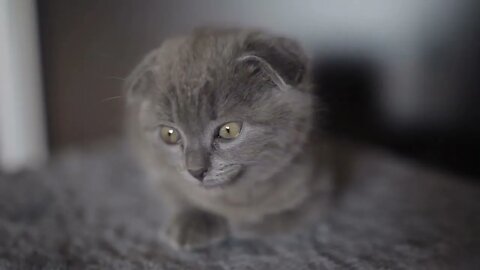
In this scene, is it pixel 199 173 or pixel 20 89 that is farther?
pixel 20 89

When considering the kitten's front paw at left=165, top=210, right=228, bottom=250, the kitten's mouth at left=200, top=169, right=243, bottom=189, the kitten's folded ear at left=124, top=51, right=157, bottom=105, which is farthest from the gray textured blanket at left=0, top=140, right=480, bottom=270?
the kitten's folded ear at left=124, top=51, right=157, bottom=105

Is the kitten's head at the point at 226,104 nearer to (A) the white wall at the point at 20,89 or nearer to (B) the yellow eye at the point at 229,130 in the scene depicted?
(B) the yellow eye at the point at 229,130

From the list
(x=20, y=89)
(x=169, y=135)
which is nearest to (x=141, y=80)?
(x=169, y=135)

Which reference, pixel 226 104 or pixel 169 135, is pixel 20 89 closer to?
pixel 169 135

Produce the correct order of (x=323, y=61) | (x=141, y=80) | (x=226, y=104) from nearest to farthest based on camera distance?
(x=226, y=104)
(x=141, y=80)
(x=323, y=61)

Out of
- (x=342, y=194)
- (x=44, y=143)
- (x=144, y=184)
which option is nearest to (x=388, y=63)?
(x=342, y=194)

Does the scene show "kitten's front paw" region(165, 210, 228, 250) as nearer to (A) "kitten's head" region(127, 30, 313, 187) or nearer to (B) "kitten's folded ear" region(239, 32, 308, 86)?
(A) "kitten's head" region(127, 30, 313, 187)

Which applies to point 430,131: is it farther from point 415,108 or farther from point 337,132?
point 337,132

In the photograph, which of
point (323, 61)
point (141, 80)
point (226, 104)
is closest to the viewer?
point (226, 104)
